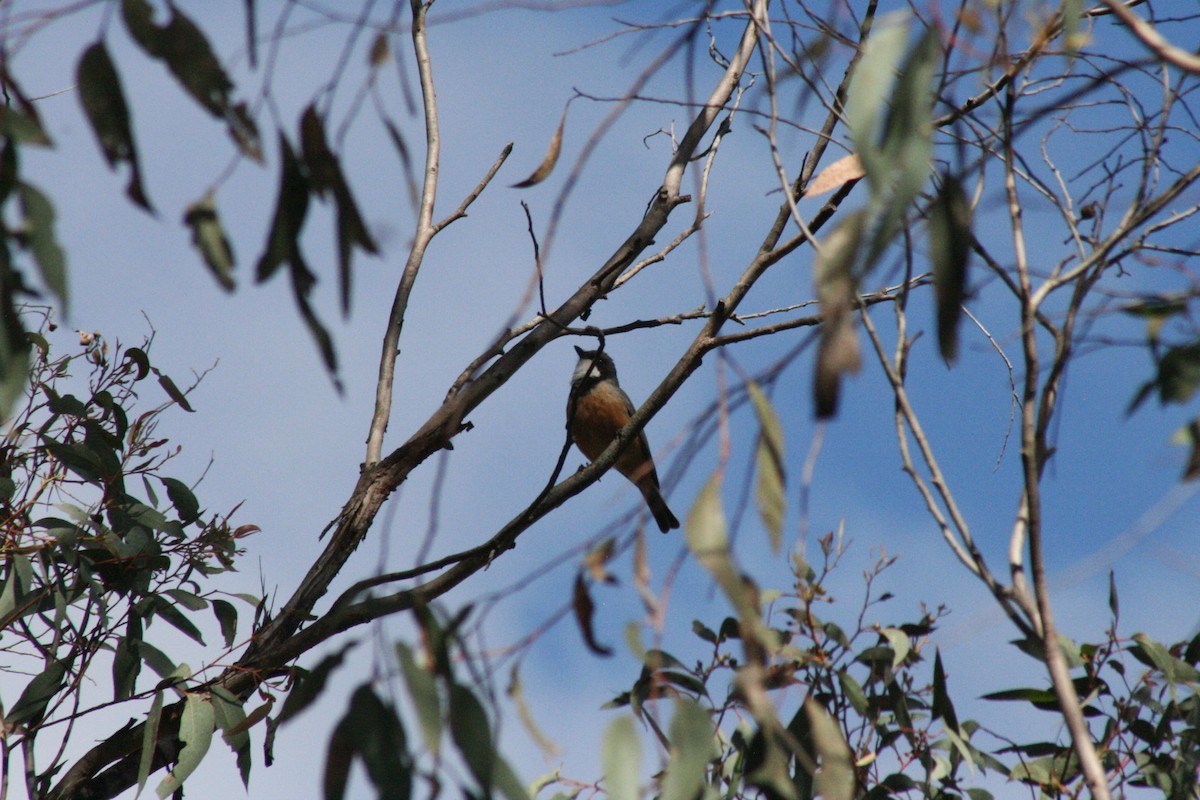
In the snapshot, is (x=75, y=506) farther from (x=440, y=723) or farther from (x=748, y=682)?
(x=748, y=682)

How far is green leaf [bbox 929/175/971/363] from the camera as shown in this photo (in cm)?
143

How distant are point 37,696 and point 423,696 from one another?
5.96ft

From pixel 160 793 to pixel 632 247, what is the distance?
1.87 meters

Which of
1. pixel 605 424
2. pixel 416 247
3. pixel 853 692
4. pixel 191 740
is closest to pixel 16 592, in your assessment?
pixel 191 740

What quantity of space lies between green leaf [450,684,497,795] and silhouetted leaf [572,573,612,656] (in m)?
0.18

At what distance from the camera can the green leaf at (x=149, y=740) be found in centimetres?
268

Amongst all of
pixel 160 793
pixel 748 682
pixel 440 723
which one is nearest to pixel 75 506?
pixel 160 793

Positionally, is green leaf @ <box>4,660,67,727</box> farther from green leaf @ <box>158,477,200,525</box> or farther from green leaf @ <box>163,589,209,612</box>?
green leaf @ <box>158,477,200,525</box>

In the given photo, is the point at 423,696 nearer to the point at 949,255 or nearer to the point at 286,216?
the point at 286,216

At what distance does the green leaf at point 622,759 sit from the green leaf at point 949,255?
0.71m

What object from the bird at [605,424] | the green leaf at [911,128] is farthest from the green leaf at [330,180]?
the bird at [605,424]

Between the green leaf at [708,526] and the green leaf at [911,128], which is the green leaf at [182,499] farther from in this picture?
Result: the green leaf at [911,128]

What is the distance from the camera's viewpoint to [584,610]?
1683 millimetres

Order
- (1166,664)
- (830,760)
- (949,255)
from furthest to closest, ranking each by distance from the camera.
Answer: (1166,664), (830,760), (949,255)
